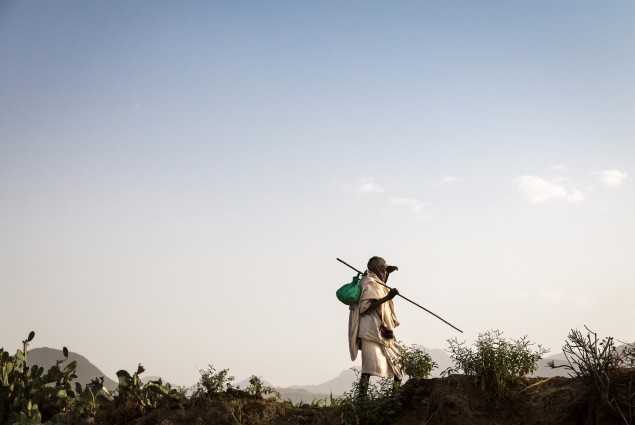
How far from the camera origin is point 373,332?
379 inches

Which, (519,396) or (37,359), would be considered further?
(37,359)

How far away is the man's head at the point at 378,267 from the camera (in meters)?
10.0

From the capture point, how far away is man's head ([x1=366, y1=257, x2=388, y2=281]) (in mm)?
10008

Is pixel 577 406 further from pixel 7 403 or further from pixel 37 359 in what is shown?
pixel 37 359

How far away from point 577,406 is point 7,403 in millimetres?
12113

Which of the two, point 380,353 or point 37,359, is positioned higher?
point 37,359

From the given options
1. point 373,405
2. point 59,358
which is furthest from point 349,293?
point 59,358

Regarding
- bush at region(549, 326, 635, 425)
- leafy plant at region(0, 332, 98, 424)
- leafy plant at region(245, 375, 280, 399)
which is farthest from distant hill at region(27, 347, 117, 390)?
bush at region(549, 326, 635, 425)

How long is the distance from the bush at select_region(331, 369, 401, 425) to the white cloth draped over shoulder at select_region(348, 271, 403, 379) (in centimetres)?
79

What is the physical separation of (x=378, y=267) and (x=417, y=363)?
179 centimetres

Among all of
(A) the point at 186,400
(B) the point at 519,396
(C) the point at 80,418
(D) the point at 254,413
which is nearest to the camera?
(B) the point at 519,396

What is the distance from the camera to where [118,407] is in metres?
10.9

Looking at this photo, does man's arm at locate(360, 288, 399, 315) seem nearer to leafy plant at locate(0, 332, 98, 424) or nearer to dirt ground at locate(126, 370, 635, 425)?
dirt ground at locate(126, 370, 635, 425)

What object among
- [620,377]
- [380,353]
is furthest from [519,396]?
[380,353]
